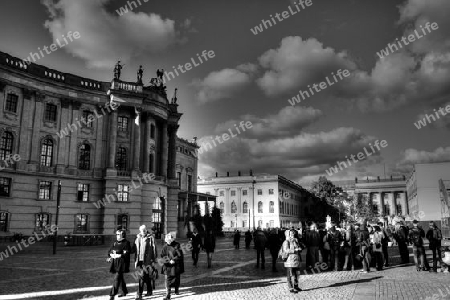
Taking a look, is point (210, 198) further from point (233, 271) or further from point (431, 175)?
point (233, 271)

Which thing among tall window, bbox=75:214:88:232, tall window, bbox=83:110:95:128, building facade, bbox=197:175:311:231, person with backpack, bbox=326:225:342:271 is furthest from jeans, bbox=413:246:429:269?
building facade, bbox=197:175:311:231

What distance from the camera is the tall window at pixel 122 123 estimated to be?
4498cm

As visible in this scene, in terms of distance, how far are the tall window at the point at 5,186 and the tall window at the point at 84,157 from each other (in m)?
7.58

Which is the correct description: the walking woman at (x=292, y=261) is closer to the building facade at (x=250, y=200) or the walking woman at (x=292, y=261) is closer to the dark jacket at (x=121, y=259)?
the dark jacket at (x=121, y=259)

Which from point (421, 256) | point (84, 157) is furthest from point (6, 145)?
point (421, 256)

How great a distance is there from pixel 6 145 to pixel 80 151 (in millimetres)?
7634

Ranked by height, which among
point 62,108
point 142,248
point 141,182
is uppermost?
point 62,108

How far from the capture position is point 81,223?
4038cm

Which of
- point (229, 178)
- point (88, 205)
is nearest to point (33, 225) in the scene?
point (88, 205)

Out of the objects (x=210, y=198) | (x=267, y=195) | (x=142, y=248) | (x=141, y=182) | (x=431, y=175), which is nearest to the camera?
(x=142, y=248)

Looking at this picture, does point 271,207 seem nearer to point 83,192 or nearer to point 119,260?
point 83,192

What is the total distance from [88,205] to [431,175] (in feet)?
149

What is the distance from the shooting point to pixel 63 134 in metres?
40.6

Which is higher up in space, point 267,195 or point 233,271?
point 267,195
